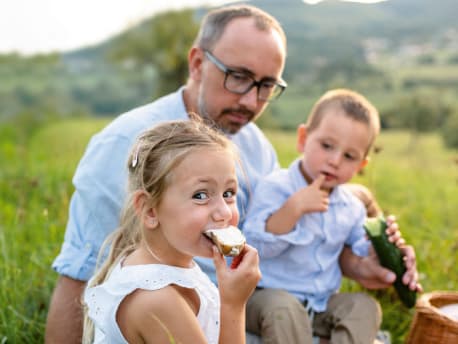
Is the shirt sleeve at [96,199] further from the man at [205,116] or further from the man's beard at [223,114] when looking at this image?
the man's beard at [223,114]

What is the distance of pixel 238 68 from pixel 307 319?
142 centimetres

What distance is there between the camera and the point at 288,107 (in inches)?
560

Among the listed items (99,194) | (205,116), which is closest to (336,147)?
(205,116)

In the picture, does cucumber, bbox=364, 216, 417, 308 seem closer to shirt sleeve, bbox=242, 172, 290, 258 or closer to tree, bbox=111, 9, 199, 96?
shirt sleeve, bbox=242, 172, 290, 258

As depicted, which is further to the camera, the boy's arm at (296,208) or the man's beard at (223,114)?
the man's beard at (223,114)

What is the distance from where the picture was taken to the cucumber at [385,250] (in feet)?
10.8

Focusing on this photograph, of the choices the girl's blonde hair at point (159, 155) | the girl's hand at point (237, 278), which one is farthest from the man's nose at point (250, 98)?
the girl's hand at point (237, 278)

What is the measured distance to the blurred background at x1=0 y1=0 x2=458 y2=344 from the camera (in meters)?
4.36

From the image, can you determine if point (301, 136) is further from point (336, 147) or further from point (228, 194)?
point (228, 194)

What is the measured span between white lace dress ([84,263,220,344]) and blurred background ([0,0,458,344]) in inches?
43.5

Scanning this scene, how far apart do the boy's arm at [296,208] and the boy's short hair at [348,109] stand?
1.43 ft

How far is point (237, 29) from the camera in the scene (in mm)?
3467

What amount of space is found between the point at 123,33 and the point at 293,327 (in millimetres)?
15904

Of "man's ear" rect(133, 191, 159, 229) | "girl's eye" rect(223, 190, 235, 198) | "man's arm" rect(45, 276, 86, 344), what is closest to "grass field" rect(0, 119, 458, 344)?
"man's arm" rect(45, 276, 86, 344)
